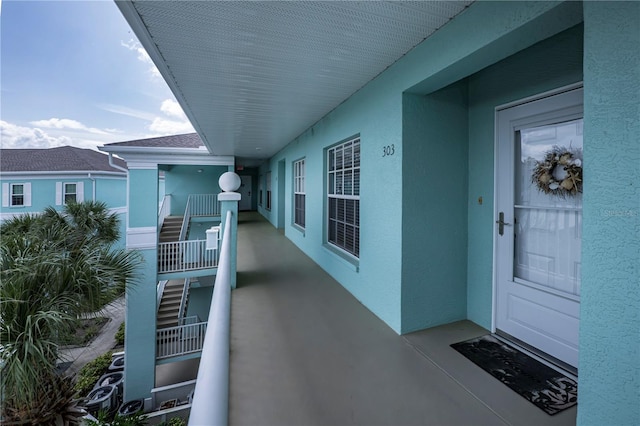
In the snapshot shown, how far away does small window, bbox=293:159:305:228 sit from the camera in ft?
23.8

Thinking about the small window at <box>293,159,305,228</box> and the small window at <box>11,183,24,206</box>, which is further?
the small window at <box>11,183,24,206</box>

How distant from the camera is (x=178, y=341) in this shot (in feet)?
26.6

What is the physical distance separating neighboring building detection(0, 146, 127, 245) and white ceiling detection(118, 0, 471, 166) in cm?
1052

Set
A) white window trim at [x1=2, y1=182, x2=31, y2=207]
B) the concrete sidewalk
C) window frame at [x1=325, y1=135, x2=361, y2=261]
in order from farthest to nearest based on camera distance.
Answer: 1. white window trim at [x1=2, y1=182, x2=31, y2=207]
2. the concrete sidewalk
3. window frame at [x1=325, y1=135, x2=361, y2=261]

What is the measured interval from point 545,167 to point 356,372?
2.28 m

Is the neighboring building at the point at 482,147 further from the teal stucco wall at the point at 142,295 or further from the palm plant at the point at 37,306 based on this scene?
the teal stucco wall at the point at 142,295

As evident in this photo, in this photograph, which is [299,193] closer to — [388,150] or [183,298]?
[388,150]

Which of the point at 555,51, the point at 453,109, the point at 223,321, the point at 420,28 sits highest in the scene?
the point at 420,28

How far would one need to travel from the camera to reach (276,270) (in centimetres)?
525

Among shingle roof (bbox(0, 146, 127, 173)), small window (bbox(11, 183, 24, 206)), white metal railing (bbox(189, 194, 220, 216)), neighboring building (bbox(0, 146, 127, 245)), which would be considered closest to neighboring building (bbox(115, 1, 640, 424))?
white metal railing (bbox(189, 194, 220, 216))

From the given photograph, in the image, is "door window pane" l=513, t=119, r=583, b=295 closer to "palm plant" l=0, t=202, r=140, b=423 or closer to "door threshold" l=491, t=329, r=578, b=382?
"door threshold" l=491, t=329, r=578, b=382

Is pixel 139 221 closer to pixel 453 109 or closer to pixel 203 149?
pixel 203 149

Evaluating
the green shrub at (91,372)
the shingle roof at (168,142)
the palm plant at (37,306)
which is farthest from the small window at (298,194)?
the green shrub at (91,372)

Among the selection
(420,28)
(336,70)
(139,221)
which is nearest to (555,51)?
(420,28)
